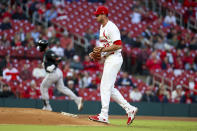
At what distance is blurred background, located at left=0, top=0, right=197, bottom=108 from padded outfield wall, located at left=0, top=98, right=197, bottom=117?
0.78ft

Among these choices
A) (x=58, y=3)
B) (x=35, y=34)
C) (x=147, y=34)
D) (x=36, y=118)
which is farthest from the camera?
(x=147, y=34)

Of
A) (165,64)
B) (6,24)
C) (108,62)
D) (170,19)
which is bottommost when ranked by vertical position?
(165,64)

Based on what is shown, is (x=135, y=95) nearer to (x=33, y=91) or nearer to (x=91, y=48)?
(x=91, y=48)

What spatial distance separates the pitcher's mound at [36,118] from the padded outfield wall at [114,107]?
713 centimetres

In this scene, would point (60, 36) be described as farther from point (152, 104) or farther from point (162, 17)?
point (162, 17)

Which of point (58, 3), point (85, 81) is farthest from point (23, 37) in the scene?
point (58, 3)

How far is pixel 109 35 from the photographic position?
30.8 ft

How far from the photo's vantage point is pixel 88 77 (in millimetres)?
17688

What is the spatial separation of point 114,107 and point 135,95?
94 centimetres

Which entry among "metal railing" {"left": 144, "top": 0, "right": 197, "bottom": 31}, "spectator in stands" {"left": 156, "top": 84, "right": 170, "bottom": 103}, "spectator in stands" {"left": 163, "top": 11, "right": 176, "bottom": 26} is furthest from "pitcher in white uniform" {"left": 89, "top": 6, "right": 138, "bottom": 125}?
"metal railing" {"left": 144, "top": 0, "right": 197, "bottom": 31}

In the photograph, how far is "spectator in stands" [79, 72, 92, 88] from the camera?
17422 mm

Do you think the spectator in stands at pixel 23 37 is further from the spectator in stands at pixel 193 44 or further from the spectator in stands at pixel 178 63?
the spectator in stands at pixel 193 44

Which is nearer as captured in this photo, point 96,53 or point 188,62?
point 96,53

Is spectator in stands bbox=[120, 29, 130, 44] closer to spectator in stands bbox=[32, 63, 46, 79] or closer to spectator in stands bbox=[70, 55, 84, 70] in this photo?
spectator in stands bbox=[70, 55, 84, 70]
